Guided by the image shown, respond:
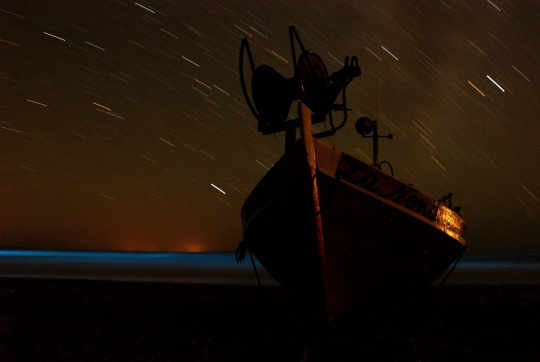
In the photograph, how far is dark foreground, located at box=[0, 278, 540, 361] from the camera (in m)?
5.95

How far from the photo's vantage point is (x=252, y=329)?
7.56 meters

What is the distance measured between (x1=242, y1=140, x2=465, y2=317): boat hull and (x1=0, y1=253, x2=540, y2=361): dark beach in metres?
0.68

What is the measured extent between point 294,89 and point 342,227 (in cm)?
255

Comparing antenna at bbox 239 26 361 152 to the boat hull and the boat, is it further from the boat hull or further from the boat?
the boat hull

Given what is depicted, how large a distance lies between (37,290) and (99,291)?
5.29 feet

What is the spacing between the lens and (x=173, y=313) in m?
9.05

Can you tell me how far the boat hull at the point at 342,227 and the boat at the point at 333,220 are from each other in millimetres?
15

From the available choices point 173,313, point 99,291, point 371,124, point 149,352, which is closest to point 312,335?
point 149,352

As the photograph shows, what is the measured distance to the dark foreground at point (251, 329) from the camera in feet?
19.5

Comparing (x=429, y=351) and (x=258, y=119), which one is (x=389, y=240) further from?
(x=258, y=119)

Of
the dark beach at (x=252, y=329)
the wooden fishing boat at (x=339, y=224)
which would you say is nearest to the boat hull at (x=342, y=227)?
the wooden fishing boat at (x=339, y=224)

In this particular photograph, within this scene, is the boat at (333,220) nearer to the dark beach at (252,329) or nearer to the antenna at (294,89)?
the antenna at (294,89)

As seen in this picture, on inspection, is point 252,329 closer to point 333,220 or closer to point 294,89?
point 333,220

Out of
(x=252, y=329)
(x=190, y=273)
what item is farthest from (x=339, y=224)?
(x=190, y=273)
